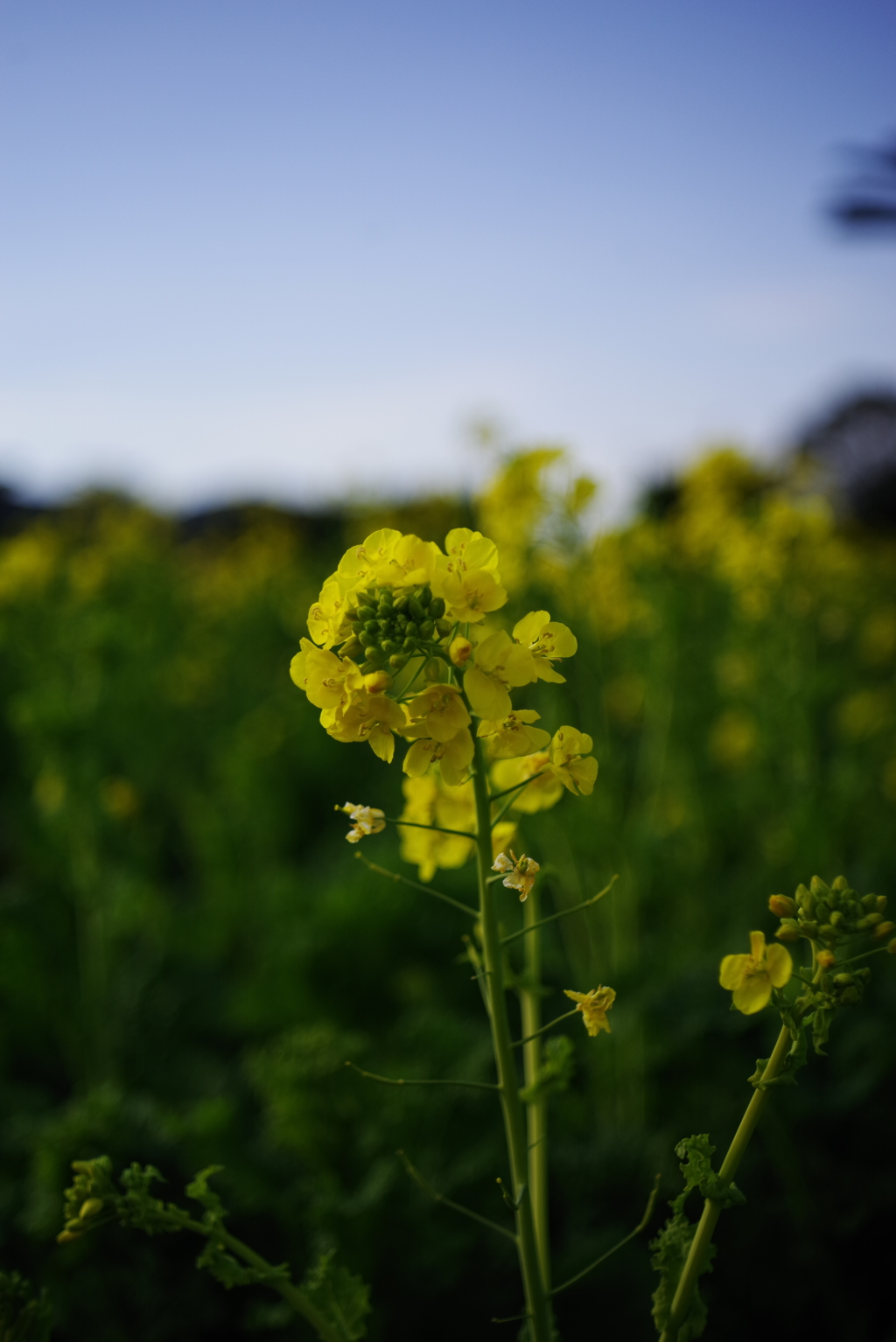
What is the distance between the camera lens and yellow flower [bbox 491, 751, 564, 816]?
118cm

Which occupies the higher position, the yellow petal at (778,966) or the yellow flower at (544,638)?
the yellow flower at (544,638)

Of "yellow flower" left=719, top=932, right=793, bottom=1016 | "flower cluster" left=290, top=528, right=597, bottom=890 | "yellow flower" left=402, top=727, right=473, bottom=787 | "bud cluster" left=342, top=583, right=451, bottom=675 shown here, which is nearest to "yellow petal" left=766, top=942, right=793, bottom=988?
"yellow flower" left=719, top=932, right=793, bottom=1016

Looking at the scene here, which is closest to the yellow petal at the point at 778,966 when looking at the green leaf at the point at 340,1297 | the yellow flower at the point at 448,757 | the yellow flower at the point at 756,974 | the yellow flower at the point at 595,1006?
the yellow flower at the point at 756,974

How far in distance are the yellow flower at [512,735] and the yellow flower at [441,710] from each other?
0.04 m

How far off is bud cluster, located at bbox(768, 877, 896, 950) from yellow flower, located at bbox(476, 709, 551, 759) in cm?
30

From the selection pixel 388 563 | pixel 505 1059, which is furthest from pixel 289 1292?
pixel 388 563

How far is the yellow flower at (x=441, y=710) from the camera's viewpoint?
0.95m

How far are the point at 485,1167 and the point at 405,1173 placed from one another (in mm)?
174

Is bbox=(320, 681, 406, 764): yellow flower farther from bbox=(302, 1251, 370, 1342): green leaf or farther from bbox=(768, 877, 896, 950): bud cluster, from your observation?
bbox=(302, 1251, 370, 1342): green leaf

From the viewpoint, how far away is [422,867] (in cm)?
129

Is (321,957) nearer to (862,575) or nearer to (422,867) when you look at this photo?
(422,867)

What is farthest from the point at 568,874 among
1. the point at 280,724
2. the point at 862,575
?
the point at 862,575

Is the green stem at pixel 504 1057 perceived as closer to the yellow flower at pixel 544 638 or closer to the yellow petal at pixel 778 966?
the yellow flower at pixel 544 638

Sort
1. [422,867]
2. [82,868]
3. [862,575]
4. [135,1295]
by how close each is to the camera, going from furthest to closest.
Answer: [862,575]
[82,868]
[135,1295]
[422,867]
